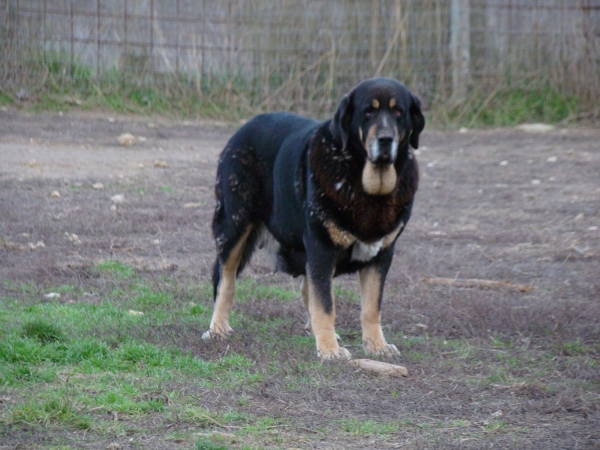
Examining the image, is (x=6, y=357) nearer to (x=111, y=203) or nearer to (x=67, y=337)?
(x=67, y=337)

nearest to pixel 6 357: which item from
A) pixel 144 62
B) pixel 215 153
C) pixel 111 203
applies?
pixel 111 203

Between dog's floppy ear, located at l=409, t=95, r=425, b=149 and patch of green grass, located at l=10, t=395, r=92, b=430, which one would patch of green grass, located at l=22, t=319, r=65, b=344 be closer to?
patch of green grass, located at l=10, t=395, r=92, b=430

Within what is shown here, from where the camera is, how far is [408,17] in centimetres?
1459

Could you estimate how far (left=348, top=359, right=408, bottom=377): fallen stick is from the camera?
15.0 feet

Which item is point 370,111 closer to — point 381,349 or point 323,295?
point 323,295

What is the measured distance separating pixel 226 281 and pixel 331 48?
377 inches

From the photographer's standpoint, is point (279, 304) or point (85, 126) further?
point (85, 126)

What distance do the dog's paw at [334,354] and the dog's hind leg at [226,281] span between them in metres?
0.87

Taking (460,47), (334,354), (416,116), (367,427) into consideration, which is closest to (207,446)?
(367,427)

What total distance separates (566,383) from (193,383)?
2.05 m

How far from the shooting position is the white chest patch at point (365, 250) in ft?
16.7

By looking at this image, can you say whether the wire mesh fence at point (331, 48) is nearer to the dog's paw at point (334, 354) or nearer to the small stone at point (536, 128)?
the small stone at point (536, 128)

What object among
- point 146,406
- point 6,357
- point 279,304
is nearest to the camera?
point 146,406

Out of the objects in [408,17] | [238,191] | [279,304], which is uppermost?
[408,17]
